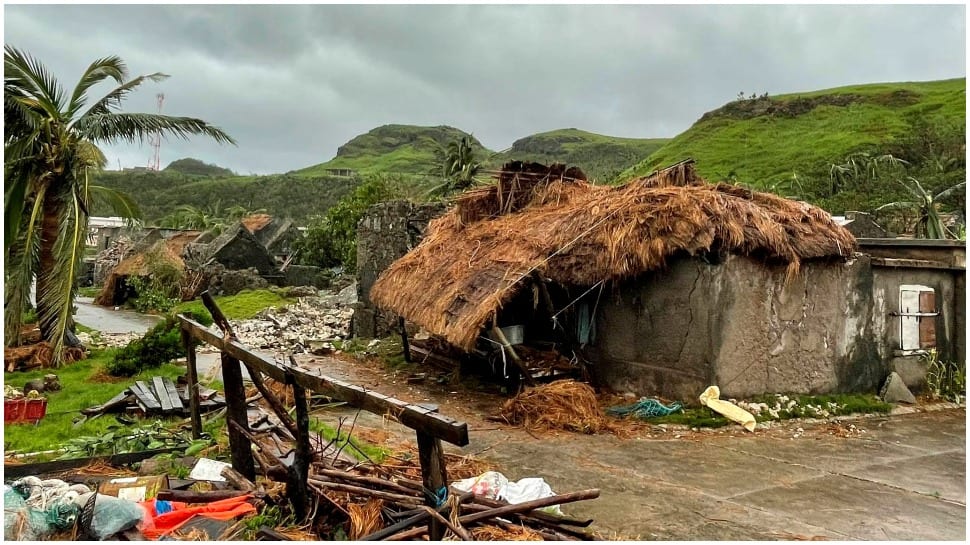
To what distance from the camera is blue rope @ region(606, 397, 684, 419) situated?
8.41 m

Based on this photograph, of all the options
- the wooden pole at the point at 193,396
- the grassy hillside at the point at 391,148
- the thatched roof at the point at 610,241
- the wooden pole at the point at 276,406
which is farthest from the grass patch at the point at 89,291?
the grassy hillside at the point at 391,148

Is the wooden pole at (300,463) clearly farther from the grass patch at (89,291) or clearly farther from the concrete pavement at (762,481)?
the grass patch at (89,291)

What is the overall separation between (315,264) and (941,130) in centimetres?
4230

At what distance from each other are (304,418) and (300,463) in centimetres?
31

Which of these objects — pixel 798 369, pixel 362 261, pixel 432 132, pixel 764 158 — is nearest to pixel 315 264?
pixel 362 261

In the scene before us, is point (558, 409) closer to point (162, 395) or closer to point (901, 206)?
point (162, 395)

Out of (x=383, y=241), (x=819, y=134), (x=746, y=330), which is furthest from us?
(x=819, y=134)

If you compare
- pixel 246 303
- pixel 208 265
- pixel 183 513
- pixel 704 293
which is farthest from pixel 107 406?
pixel 208 265

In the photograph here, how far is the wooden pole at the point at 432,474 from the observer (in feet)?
12.7

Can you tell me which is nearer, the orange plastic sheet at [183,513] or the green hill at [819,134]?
the orange plastic sheet at [183,513]

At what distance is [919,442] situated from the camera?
7742mm

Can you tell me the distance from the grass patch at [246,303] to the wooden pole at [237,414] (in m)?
15.5

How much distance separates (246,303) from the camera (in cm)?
2288

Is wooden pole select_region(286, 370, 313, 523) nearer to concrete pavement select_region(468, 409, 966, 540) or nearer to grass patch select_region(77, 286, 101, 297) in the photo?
concrete pavement select_region(468, 409, 966, 540)
